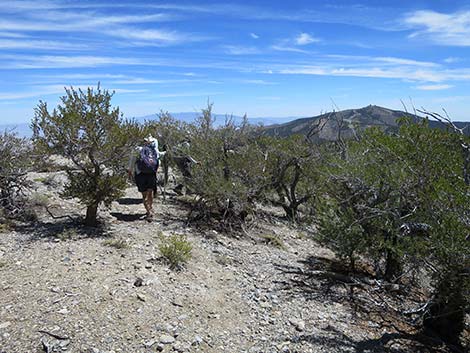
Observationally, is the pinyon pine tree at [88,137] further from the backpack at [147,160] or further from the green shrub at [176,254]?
the green shrub at [176,254]

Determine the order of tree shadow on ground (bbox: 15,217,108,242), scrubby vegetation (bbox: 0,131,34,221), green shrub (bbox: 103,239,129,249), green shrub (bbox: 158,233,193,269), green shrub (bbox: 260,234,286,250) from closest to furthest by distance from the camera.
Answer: green shrub (bbox: 158,233,193,269) < green shrub (bbox: 103,239,129,249) < tree shadow on ground (bbox: 15,217,108,242) < scrubby vegetation (bbox: 0,131,34,221) < green shrub (bbox: 260,234,286,250)

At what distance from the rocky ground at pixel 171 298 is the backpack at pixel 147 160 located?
1.40m

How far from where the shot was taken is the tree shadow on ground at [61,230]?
8.53m

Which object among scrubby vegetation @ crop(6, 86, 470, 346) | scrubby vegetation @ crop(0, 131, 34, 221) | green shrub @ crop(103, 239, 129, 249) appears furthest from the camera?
scrubby vegetation @ crop(0, 131, 34, 221)

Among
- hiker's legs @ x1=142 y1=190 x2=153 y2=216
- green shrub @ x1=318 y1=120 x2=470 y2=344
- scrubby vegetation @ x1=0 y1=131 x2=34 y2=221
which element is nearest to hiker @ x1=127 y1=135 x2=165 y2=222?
hiker's legs @ x1=142 y1=190 x2=153 y2=216

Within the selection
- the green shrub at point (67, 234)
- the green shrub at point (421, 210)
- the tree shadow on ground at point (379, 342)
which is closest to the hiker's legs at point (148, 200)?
the green shrub at point (67, 234)

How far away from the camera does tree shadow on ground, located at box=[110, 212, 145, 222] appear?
10.6 metres

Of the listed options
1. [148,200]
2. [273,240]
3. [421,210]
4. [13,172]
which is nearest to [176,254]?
[148,200]

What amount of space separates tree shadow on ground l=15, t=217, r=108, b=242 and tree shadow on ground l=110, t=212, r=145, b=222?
0.99 meters

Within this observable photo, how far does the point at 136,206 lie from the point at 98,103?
441 centimetres

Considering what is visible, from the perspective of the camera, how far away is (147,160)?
9.86 meters

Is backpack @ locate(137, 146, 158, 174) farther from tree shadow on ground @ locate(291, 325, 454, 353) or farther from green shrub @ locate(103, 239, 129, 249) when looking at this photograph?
tree shadow on ground @ locate(291, 325, 454, 353)

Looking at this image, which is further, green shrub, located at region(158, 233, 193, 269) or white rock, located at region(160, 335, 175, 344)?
green shrub, located at region(158, 233, 193, 269)

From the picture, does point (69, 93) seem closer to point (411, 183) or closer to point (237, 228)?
point (237, 228)
